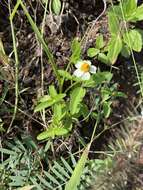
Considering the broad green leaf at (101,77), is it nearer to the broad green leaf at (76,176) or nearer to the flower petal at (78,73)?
the flower petal at (78,73)

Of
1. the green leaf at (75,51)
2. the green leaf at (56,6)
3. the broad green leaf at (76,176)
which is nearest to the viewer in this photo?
the broad green leaf at (76,176)

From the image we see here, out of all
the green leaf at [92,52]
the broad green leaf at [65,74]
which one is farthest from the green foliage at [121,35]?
the broad green leaf at [65,74]

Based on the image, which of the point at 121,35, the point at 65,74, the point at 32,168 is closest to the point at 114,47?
the point at 121,35

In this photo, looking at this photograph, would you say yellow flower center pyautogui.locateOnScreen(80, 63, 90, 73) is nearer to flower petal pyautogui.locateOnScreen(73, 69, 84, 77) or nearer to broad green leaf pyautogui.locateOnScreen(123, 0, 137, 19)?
flower petal pyautogui.locateOnScreen(73, 69, 84, 77)

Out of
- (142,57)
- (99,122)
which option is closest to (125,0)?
(142,57)

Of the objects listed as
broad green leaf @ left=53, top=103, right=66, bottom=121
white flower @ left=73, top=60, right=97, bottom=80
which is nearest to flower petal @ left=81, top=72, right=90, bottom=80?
white flower @ left=73, top=60, right=97, bottom=80

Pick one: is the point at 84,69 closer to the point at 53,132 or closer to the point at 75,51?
the point at 75,51

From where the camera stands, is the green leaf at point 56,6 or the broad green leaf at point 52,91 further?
the green leaf at point 56,6
